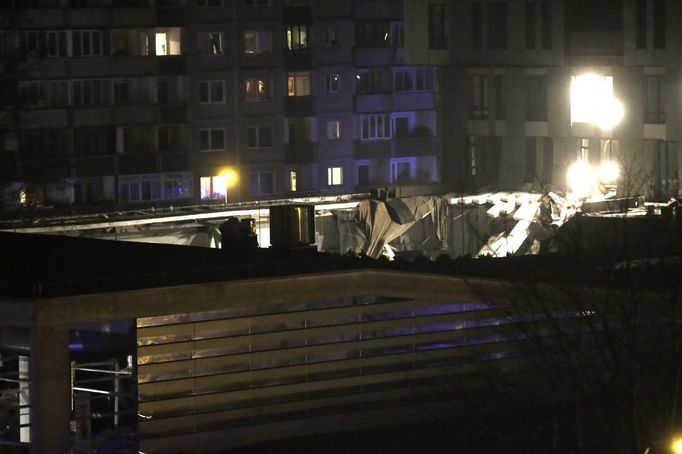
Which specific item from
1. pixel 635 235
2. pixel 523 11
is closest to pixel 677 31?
pixel 523 11

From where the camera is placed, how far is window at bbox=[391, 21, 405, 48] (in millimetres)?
64250

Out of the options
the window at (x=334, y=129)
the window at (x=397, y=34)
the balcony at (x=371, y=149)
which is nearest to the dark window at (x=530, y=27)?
the window at (x=397, y=34)

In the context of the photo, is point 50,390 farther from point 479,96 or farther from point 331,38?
point 331,38

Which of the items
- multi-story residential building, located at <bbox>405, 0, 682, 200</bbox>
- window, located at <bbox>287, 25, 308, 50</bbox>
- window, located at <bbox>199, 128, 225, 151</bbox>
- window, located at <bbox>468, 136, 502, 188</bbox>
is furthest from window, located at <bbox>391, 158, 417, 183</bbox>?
window, located at <bbox>468, 136, 502, 188</bbox>

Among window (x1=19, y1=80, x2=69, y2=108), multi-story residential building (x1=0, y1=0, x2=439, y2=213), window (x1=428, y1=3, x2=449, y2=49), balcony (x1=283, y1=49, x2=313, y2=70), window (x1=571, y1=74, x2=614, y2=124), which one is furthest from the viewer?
balcony (x1=283, y1=49, x2=313, y2=70)

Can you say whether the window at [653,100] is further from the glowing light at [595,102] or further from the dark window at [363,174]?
the dark window at [363,174]

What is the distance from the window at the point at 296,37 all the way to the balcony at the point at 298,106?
1679 mm

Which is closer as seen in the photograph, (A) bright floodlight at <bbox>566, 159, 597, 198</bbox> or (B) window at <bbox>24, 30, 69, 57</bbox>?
(A) bright floodlight at <bbox>566, 159, 597, 198</bbox>

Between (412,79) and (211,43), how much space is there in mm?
8323

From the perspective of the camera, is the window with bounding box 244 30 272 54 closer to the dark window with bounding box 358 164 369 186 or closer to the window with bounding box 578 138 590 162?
the dark window with bounding box 358 164 369 186

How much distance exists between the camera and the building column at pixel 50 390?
60.7ft

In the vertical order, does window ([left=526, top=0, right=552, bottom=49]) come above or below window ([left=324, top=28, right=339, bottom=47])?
below

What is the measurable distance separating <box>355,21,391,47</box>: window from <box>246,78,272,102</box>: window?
12.7ft

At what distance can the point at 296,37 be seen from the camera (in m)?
62.2
